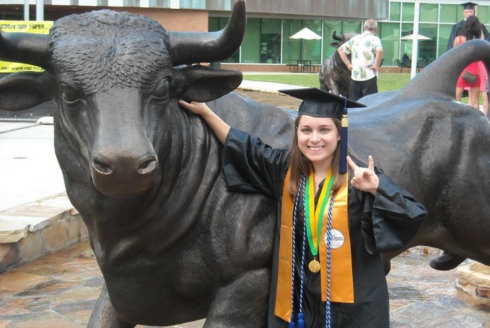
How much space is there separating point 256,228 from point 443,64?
1618mm

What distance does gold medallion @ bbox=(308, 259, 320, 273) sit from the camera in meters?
2.94

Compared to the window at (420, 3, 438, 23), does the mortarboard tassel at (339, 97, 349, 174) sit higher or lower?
lower

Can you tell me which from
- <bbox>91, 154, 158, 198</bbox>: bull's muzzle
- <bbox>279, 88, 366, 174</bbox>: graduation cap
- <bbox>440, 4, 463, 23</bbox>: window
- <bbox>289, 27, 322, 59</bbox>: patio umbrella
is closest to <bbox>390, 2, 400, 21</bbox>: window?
<bbox>440, 4, 463, 23</bbox>: window

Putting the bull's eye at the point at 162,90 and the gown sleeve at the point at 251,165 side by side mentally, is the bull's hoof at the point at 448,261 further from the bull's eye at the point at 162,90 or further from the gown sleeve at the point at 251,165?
the bull's eye at the point at 162,90

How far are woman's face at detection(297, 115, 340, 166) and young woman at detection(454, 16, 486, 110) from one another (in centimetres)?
760

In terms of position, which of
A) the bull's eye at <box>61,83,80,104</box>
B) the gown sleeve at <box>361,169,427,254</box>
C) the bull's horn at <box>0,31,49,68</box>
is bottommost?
the gown sleeve at <box>361,169,427,254</box>

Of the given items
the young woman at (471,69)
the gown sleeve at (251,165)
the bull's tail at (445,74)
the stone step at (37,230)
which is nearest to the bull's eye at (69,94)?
the gown sleeve at (251,165)

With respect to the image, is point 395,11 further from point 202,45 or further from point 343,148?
point 202,45

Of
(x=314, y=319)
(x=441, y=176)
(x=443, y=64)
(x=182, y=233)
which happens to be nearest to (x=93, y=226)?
(x=182, y=233)

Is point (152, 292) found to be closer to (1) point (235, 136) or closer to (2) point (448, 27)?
(1) point (235, 136)

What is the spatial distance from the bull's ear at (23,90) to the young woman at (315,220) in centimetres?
53

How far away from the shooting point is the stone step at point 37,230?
18.8 feet

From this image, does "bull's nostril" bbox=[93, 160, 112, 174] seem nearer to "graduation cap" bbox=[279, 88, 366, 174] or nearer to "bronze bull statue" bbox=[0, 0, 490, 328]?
"bronze bull statue" bbox=[0, 0, 490, 328]

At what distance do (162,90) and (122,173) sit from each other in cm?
41
